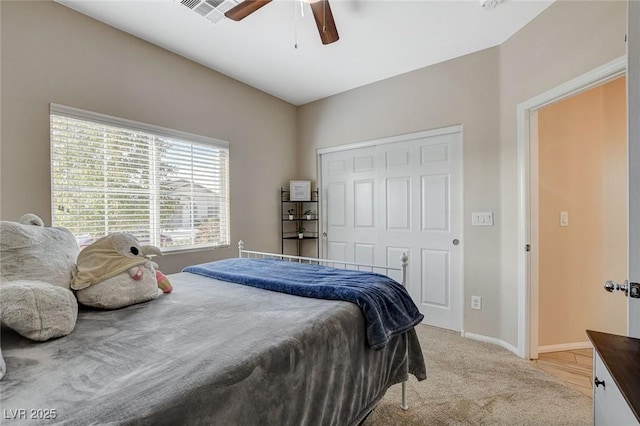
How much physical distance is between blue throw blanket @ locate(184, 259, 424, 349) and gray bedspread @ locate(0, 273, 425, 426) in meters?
0.06

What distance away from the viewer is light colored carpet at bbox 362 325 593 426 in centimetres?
164

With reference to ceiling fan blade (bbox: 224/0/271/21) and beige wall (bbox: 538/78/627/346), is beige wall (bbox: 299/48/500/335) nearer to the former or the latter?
beige wall (bbox: 538/78/627/346)

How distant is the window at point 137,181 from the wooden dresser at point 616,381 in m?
2.85

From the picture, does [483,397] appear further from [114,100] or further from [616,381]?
[114,100]

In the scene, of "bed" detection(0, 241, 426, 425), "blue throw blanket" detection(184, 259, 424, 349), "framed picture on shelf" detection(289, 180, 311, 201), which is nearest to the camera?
"bed" detection(0, 241, 426, 425)

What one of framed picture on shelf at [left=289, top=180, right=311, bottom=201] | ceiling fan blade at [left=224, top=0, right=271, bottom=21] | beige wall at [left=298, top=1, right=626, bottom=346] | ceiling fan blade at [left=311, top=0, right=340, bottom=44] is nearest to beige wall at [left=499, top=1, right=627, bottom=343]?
beige wall at [left=298, top=1, right=626, bottom=346]

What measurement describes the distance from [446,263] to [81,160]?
330cm

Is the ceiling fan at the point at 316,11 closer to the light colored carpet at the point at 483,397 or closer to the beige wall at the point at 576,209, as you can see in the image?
the beige wall at the point at 576,209

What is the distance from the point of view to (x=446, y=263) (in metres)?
2.92

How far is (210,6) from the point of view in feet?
6.28

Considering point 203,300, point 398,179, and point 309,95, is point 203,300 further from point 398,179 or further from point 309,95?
point 309,95

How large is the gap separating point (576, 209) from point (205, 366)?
3116mm

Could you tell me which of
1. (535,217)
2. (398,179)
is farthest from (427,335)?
(398,179)

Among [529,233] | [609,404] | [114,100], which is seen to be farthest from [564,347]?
[114,100]
